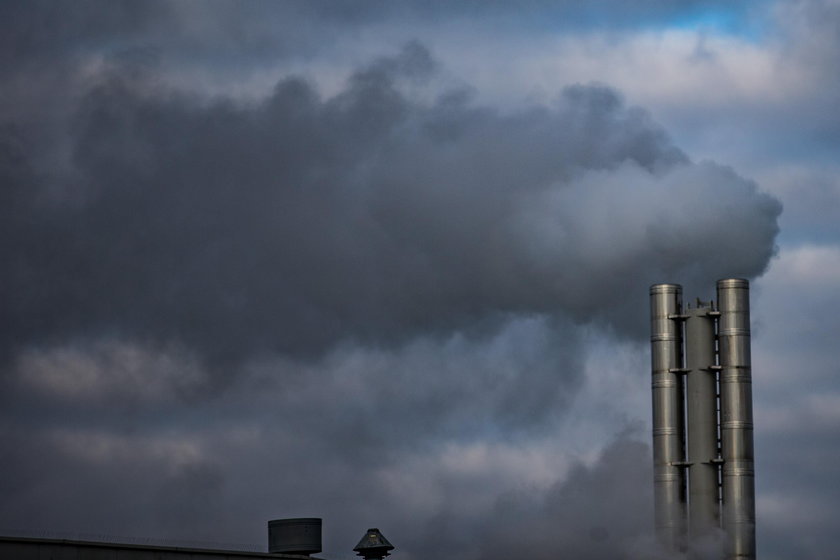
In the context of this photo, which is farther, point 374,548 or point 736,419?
point 374,548

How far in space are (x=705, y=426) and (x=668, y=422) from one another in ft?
6.05

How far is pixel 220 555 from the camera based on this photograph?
56.3m

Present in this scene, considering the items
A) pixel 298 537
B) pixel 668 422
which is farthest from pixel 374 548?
pixel 668 422

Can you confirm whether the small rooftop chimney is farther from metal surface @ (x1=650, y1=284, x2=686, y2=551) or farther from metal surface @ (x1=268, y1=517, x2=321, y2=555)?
metal surface @ (x1=650, y1=284, x2=686, y2=551)

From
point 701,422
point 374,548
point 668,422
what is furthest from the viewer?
point 374,548

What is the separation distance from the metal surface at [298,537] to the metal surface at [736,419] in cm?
2037

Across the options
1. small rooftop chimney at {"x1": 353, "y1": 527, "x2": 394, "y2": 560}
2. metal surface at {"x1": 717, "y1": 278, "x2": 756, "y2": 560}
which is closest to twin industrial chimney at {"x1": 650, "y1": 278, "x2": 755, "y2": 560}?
metal surface at {"x1": 717, "y1": 278, "x2": 756, "y2": 560}

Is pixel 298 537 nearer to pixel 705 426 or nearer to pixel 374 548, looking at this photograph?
pixel 374 548

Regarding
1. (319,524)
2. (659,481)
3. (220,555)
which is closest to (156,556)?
(220,555)

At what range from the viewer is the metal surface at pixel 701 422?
2776 inches

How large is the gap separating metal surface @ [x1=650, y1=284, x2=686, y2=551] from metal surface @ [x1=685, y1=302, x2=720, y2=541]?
0.57m

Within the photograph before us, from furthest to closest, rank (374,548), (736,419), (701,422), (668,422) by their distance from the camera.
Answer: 1. (374,548)
2. (668,422)
3. (701,422)
4. (736,419)

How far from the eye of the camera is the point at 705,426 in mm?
71062

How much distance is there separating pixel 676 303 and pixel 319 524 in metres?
21.2
